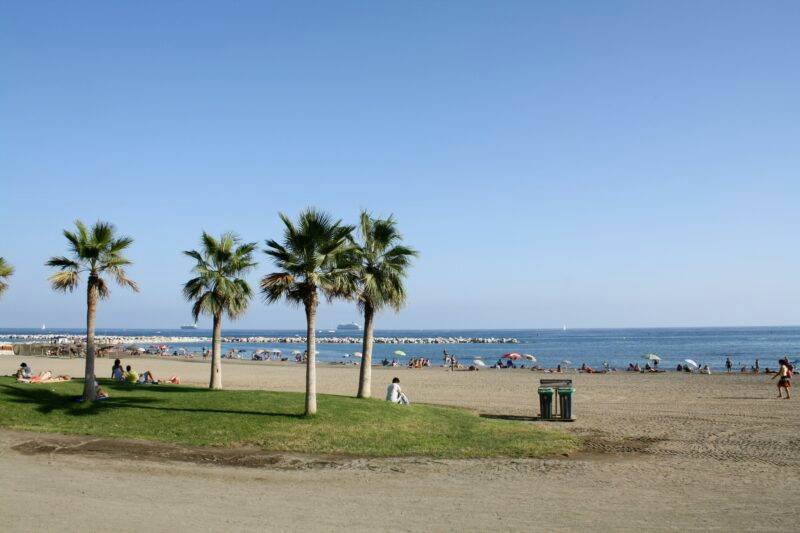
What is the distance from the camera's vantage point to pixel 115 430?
1716 centimetres

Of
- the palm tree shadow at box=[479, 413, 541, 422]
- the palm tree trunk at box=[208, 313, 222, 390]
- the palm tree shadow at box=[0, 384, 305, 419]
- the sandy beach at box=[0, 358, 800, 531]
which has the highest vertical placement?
the palm tree trunk at box=[208, 313, 222, 390]

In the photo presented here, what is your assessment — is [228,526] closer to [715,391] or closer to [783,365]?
[783,365]

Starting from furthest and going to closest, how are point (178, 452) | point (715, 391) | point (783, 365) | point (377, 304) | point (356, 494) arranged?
point (715, 391), point (783, 365), point (377, 304), point (178, 452), point (356, 494)

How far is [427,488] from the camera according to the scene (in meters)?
12.2

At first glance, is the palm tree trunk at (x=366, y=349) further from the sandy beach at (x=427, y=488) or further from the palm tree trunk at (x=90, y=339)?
the palm tree trunk at (x=90, y=339)

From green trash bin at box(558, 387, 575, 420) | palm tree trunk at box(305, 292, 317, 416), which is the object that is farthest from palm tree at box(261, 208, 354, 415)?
green trash bin at box(558, 387, 575, 420)

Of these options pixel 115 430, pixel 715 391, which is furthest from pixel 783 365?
pixel 115 430

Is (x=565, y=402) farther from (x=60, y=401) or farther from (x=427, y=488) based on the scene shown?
(x=60, y=401)

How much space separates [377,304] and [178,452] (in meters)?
8.95

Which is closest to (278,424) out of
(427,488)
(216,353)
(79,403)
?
(427,488)

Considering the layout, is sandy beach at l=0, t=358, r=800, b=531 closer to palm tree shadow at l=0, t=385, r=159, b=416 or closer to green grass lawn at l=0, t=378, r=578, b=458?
green grass lawn at l=0, t=378, r=578, b=458

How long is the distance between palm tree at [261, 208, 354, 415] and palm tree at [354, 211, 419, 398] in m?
3.40

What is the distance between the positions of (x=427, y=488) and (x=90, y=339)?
13.5m

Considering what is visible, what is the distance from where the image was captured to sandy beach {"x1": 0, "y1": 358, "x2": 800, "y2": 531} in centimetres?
Result: 990
